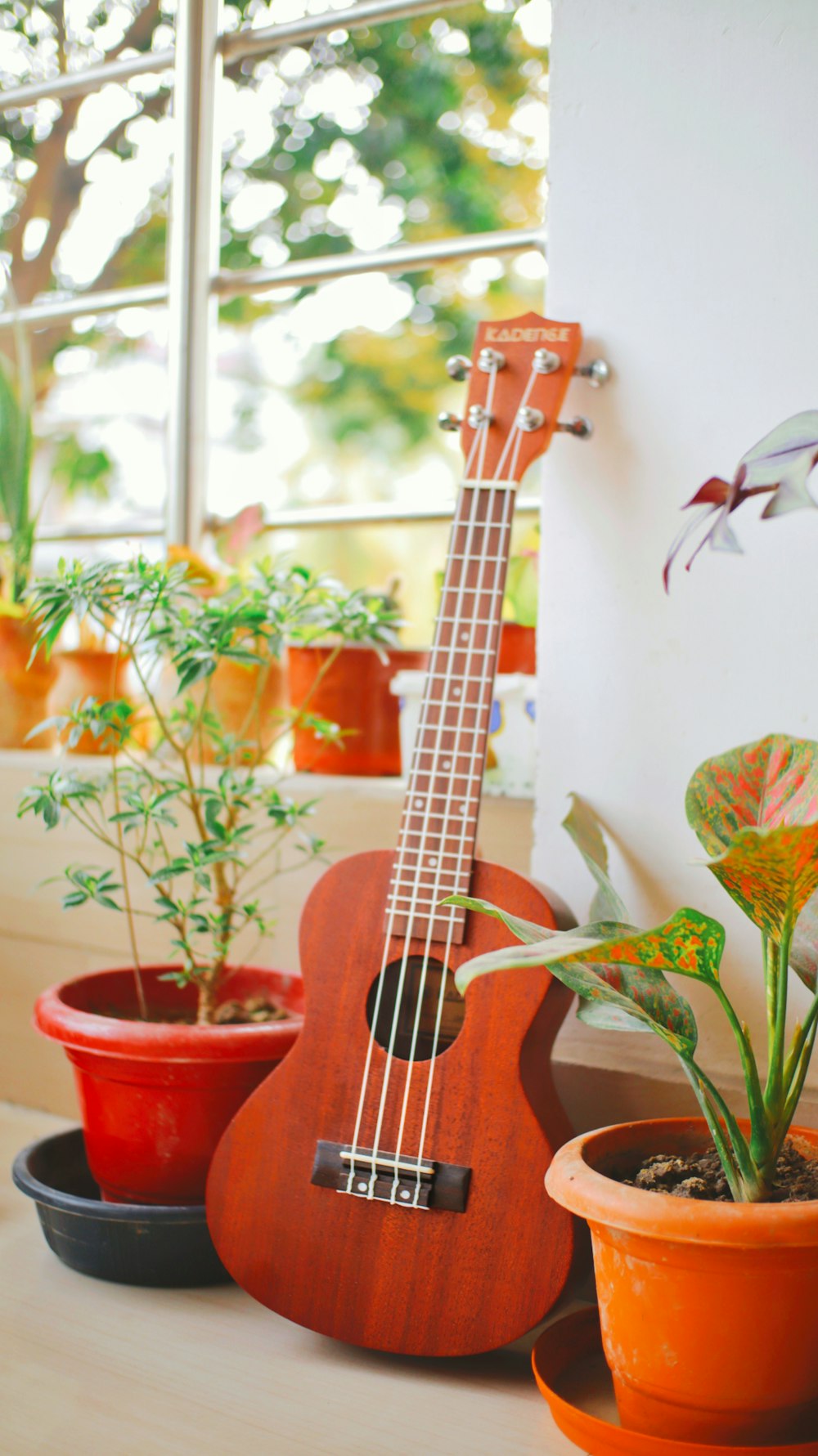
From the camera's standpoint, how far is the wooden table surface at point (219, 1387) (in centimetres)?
81

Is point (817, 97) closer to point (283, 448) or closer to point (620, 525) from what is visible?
point (620, 525)

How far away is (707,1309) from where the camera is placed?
0.73m

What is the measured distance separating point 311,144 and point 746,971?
3118mm

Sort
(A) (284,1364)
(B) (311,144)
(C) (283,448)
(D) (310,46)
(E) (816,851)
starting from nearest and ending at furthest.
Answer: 1. (E) (816,851)
2. (A) (284,1364)
3. (D) (310,46)
4. (B) (311,144)
5. (C) (283,448)

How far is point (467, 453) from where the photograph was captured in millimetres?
1129

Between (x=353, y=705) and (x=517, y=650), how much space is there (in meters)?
0.22

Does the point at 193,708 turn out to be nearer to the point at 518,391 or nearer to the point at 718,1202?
the point at 518,391

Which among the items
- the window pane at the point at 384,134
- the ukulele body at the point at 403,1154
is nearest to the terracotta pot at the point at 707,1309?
the ukulele body at the point at 403,1154

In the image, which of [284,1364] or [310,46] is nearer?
[284,1364]

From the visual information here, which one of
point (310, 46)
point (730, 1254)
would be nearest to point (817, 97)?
point (730, 1254)

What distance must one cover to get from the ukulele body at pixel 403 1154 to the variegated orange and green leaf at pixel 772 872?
0.83ft

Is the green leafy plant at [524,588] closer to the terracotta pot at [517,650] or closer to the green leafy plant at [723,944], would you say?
the terracotta pot at [517,650]

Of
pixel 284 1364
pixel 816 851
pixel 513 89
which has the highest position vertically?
pixel 513 89

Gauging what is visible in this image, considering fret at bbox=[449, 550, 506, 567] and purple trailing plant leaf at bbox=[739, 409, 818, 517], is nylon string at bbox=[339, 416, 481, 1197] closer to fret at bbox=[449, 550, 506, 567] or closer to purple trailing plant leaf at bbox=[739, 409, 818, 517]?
fret at bbox=[449, 550, 506, 567]
